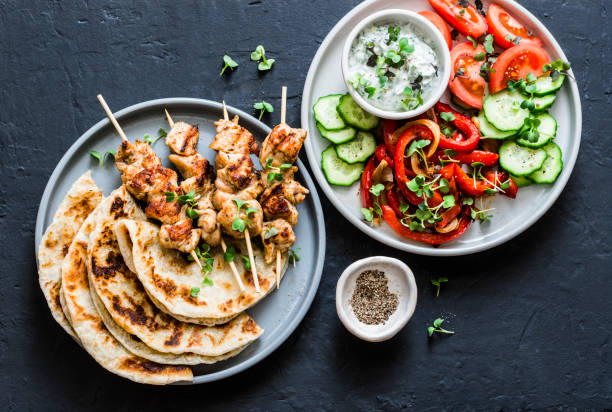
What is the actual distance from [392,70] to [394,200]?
3.17 ft

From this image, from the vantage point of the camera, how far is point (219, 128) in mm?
4012

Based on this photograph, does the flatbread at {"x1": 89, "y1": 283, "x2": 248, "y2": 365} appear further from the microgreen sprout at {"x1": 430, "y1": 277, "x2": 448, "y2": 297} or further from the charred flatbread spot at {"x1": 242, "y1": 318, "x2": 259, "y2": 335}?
the microgreen sprout at {"x1": 430, "y1": 277, "x2": 448, "y2": 297}

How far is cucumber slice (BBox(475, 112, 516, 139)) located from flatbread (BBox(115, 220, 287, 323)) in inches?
74.0

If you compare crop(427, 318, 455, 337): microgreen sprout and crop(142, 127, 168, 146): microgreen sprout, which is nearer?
crop(142, 127, 168, 146): microgreen sprout

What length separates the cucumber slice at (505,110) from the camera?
165 inches

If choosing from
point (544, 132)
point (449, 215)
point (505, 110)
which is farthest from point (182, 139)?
point (544, 132)

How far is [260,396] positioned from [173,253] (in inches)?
53.6

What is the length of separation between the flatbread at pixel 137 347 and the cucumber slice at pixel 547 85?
3148mm

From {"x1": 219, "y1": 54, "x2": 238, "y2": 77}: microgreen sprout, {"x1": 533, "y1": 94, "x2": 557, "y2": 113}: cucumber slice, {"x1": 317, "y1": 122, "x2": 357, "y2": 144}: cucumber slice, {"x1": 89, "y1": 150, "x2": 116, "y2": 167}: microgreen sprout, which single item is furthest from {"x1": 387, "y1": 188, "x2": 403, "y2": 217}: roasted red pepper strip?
{"x1": 89, "y1": 150, "x2": 116, "y2": 167}: microgreen sprout

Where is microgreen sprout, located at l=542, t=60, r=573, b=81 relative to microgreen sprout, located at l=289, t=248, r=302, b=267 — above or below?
above

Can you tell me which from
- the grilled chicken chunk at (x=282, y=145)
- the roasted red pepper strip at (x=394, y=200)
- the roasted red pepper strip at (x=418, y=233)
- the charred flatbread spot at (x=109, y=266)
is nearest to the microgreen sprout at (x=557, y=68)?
the roasted red pepper strip at (x=418, y=233)

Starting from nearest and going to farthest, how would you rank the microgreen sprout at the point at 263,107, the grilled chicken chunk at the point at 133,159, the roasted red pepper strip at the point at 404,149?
the grilled chicken chunk at the point at 133,159
the roasted red pepper strip at the point at 404,149
the microgreen sprout at the point at 263,107

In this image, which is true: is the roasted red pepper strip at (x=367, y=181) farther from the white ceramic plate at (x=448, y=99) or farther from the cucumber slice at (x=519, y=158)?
the cucumber slice at (x=519, y=158)

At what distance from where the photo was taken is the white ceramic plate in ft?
13.8
